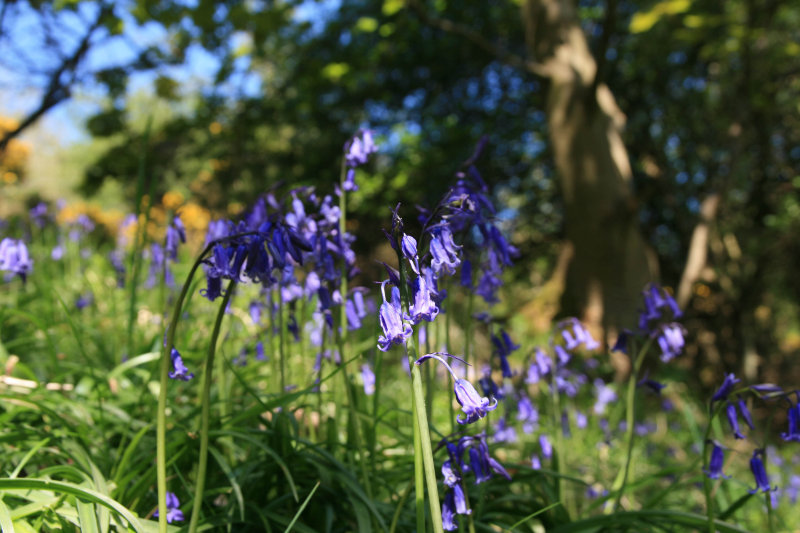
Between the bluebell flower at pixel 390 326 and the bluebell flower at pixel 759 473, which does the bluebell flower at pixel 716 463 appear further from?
the bluebell flower at pixel 390 326

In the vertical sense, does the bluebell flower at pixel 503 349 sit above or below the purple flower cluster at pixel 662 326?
below

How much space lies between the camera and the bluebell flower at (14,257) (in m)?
2.51

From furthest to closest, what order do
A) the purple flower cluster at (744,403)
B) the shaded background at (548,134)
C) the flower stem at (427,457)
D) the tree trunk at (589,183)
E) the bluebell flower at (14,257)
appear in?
the shaded background at (548,134) < the tree trunk at (589,183) < the bluebell flower at (14,257) < the purple flower cluster at (744,403) < the flower stem at (427,457)

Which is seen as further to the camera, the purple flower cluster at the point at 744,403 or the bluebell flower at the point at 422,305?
the purple flower cluster at the point at 744,403

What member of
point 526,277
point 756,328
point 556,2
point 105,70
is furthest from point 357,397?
point 756,328

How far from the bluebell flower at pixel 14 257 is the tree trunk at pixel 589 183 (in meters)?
5.38

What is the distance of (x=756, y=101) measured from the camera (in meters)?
7.99

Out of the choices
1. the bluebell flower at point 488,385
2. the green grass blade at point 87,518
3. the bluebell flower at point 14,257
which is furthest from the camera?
the bluebell flower at point 14,257

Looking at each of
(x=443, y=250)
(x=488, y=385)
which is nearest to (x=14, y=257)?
(x=488, y=385)

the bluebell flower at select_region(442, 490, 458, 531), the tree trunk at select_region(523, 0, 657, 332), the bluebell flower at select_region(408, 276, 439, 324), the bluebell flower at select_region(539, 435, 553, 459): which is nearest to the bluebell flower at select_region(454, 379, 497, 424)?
the bluebell flower at select_region(408, 276, 439, 324)

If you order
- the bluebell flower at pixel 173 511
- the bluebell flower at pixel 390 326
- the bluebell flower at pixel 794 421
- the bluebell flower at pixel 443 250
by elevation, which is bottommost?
the bluebell flower at pixel 173 511

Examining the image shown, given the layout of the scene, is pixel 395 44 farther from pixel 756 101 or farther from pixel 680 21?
pixel 756 101

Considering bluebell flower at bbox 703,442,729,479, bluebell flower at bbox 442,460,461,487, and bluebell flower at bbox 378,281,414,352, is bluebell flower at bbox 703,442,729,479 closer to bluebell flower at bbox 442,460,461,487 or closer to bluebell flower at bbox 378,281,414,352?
bluebell flower at bbox 442,460,461,487

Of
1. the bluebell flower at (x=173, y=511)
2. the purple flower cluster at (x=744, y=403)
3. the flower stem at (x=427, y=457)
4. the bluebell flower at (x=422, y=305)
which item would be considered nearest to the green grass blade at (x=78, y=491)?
the bluebell flower at (x=173, y=511)
